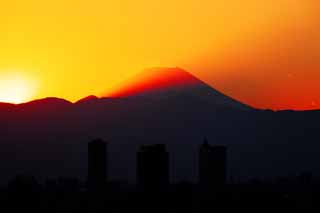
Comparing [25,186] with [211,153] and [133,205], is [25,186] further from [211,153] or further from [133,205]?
[211,153]

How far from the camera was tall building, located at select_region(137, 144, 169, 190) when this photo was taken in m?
122

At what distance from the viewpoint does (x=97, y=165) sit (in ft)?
504

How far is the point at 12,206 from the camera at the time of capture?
4163 inches

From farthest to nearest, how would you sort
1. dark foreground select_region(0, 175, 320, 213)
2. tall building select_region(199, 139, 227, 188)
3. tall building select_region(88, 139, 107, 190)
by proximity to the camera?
tall building select_region(88, 139, 107, 190) → tall building select_region(199, 139, 227, 188) → dark foreground select_region(0, 175, 320, 213)

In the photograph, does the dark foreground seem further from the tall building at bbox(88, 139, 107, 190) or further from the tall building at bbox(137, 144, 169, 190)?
the tall building at bbox(88, 139, 107, 190)

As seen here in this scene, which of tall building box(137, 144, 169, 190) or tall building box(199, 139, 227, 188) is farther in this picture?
tall building box(199, 139, 227, 188)

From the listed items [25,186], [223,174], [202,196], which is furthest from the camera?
[223,174]

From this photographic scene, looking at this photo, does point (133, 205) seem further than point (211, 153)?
No

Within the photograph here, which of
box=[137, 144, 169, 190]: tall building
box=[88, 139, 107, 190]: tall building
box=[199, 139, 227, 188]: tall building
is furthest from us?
box=[88, 139, 107, 190]: tall building

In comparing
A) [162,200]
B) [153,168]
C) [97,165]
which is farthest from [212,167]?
[162,200]

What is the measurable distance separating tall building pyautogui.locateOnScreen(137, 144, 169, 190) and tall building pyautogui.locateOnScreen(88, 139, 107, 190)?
15754 millimetres

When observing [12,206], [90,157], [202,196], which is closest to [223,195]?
[202,196]

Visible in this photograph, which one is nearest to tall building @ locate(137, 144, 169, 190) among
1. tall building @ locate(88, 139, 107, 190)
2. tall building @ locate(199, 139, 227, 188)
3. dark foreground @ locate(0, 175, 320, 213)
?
dark foreground @ locate(0, 175, 320, 213)

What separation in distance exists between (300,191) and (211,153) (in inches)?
1458
